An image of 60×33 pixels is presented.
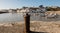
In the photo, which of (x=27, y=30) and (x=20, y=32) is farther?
(x=20, y=32)

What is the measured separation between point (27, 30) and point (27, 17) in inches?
→ 48.2

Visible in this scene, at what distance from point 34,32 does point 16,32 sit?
5.95 ft

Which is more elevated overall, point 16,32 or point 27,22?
point 27,22

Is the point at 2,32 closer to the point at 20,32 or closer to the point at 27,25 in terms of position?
the point at 20,32

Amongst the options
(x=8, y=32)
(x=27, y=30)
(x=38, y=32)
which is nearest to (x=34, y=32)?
(x=38, y=32)

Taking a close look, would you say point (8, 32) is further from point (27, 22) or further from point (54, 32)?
point (54, 32)

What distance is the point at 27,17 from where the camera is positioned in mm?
14516

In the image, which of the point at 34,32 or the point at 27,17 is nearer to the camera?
the point at 27,17

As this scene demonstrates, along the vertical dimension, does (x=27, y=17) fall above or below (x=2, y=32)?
above

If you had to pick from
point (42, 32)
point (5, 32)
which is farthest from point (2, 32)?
point (42, 32)

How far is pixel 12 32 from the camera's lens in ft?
51.9

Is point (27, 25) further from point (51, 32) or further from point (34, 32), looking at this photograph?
point (51, 32)

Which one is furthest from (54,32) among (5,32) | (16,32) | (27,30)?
(5,32)

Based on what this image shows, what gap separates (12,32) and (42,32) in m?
3.03
